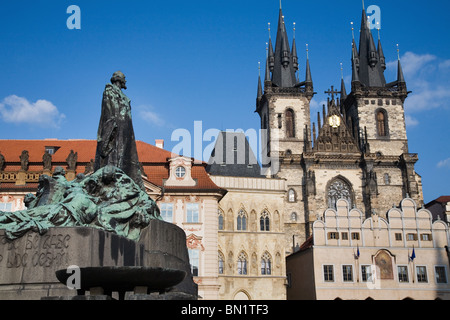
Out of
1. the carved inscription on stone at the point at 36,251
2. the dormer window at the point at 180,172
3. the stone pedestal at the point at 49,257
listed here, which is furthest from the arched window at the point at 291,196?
the carved inscription on stone at the point at 36,251

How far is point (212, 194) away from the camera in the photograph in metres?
30.8

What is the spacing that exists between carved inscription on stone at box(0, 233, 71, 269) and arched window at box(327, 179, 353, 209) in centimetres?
4506

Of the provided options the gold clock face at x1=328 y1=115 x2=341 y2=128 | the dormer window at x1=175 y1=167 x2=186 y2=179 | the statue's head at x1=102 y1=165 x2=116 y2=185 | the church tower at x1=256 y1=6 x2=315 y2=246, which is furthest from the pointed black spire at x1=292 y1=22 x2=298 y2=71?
the statue's head at x1=102 y1=165 x2=116 y2=185

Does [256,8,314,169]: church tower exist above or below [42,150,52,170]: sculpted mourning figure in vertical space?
above

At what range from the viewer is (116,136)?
11.2 m

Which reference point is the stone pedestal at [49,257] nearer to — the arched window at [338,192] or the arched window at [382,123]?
the arched window at [338,192]

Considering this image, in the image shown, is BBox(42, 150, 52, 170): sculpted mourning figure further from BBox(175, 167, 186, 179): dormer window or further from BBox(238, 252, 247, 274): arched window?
BBox(238, 252, 247, 274): arched window

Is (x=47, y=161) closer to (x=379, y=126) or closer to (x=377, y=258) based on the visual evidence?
(x=377, y=258)

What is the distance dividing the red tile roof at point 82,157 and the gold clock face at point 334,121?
27392 millimetres

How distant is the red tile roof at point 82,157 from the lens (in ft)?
104

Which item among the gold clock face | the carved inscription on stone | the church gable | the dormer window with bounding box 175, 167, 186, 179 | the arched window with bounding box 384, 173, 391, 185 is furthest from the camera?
the gold clock face

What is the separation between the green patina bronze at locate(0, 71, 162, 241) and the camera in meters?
9.02
